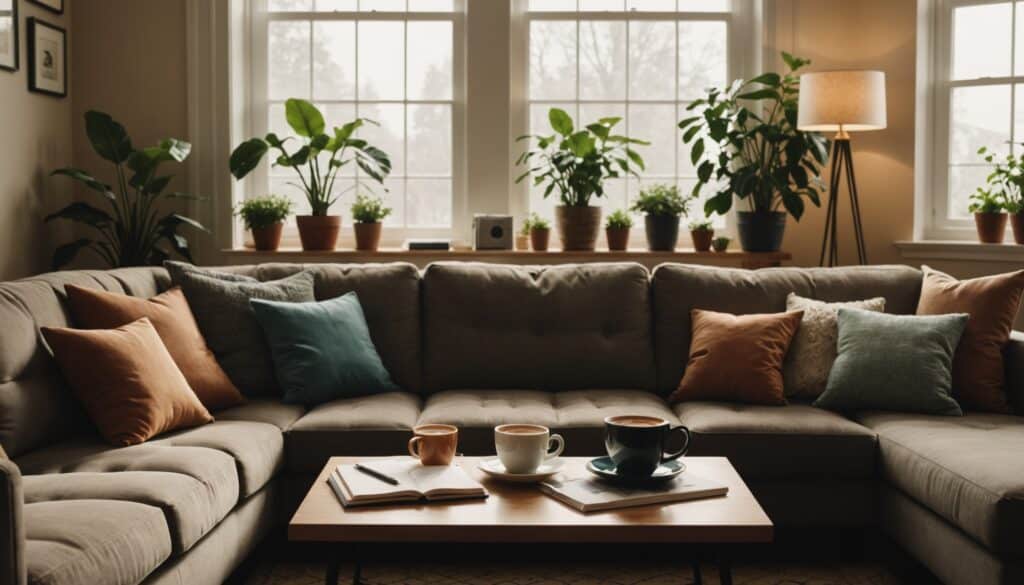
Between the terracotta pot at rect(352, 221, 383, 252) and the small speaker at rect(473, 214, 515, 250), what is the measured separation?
47cm

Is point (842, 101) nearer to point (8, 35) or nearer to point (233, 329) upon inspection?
point (233, 329)

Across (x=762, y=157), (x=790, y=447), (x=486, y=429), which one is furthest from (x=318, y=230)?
(x=790, y=447)

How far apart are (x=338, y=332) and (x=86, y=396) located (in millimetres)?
903

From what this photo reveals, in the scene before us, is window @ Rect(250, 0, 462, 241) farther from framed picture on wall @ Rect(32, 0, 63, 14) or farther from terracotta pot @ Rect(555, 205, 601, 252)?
framed picture on wall @ Rect(32, 0, 63, 14)

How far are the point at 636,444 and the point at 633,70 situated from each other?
3.30 m

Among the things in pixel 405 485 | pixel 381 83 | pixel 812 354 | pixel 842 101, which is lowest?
pixel 405 485

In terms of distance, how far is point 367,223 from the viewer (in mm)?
4703

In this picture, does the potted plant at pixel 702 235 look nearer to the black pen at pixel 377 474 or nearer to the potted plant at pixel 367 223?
the potted plant at pixel 367 223

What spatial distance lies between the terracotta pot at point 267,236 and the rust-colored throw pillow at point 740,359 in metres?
2.16

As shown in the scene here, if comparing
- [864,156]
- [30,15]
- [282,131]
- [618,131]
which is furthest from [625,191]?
[30,15]

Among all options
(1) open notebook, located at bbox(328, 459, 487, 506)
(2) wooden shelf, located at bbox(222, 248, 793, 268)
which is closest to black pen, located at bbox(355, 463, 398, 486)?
(1) open notebook, located at bbox(328, 459, 487, 506)

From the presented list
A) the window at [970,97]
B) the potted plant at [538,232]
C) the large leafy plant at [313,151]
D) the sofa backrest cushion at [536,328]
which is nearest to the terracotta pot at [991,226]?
the window at [970,97]

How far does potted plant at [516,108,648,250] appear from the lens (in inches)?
181

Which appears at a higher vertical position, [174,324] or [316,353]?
[174,324]
